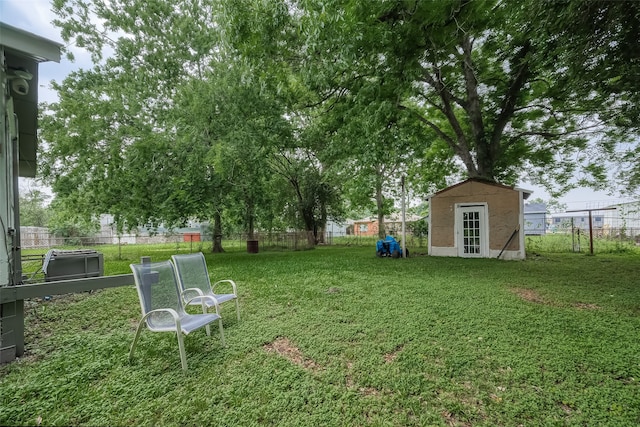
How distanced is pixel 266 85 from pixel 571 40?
19.6 feet

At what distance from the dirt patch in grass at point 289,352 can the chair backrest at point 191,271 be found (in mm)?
1379

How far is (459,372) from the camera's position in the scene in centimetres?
255

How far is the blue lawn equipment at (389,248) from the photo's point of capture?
10414mm

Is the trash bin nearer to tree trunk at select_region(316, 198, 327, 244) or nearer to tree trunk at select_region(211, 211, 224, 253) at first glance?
tree trunk at select_region(211, 211, 224, 253)

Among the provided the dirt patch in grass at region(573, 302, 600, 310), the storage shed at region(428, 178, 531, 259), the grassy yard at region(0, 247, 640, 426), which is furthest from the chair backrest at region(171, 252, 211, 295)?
the storage shed at region(428, 178, 531, 259)

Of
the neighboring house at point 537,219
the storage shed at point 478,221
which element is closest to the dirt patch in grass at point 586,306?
the storage shed at point 478,221

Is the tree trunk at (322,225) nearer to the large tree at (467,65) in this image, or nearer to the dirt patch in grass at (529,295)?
the large tree at (467,65)

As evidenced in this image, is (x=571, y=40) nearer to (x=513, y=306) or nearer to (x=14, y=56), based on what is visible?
(x=513, y=306)

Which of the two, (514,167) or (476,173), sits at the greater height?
(514,167)

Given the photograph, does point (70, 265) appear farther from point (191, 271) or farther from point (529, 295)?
point (529, 295)

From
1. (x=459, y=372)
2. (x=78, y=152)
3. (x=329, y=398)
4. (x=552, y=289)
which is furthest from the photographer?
(x=78, y=152)

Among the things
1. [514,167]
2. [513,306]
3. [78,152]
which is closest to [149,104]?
[78,152]

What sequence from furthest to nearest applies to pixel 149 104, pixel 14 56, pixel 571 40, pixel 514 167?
pixel 514 167 < pixel 149 104 < pixel 571 40 < pixel 14 56

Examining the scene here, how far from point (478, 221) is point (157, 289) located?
34.5 ft
